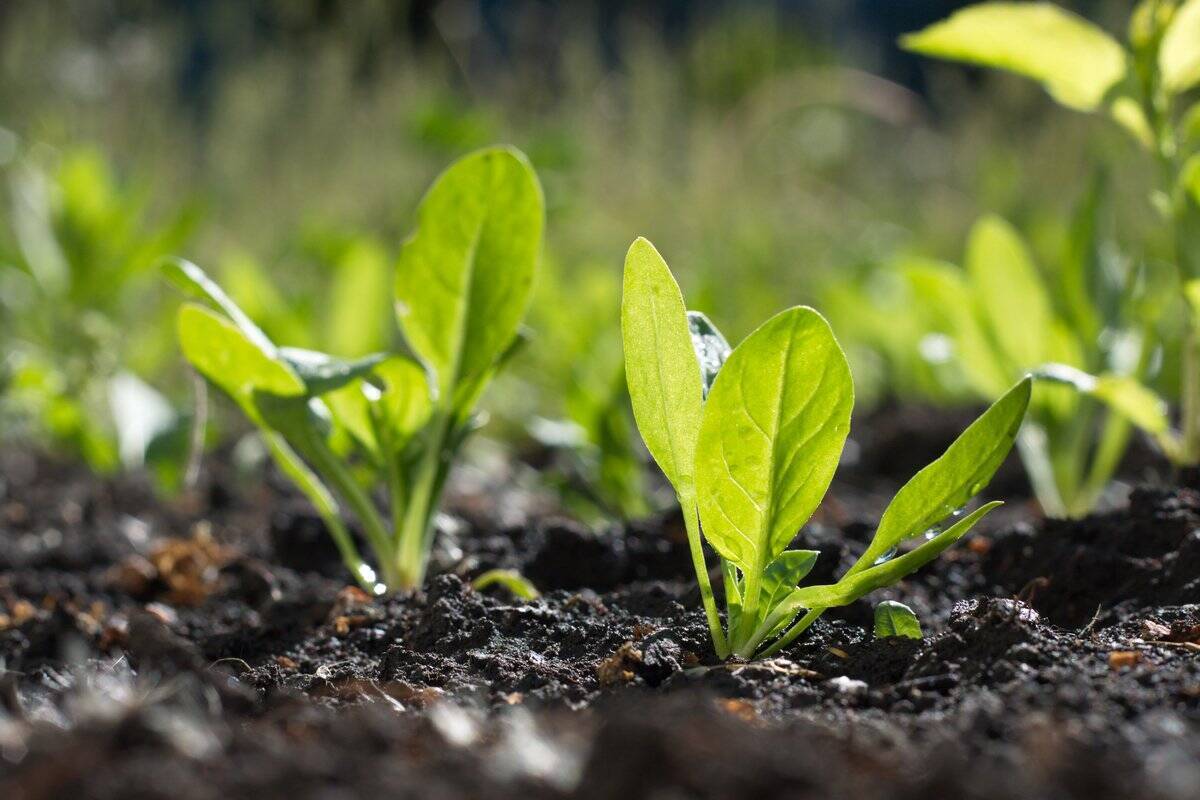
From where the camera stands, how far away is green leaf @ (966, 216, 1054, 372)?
2104mm

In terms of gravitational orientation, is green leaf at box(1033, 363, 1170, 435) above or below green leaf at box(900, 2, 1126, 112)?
below

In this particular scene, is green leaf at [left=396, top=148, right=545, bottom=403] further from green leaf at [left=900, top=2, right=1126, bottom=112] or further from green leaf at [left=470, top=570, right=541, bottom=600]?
green leaf at [left=900, top=2, right=1126, bottom=112]

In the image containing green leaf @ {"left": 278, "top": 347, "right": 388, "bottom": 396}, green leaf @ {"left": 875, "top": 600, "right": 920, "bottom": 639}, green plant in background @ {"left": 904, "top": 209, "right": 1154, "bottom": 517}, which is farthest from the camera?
green plant in background @ {"left": 904, "top": 209, "right": 1154, "bottom": 517}

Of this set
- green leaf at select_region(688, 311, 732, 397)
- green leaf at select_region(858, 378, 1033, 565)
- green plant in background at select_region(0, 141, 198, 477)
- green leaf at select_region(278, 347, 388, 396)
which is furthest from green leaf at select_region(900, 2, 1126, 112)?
green plant in background at select_region(0, 141, 198, 477)

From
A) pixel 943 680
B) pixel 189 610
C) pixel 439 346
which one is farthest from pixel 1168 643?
pixel 189 610

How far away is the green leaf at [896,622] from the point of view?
1.19 m

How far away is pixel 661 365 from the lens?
3.75 ft

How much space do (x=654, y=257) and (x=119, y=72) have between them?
16.5ft

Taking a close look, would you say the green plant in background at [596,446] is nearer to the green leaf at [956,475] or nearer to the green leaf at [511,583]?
the green leaf at [511,583]

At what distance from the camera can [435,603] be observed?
4.36 feet

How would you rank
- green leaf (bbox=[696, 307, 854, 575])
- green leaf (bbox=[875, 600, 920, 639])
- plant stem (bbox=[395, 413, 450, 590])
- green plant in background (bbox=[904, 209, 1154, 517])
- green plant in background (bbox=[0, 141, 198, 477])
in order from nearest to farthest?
1. green leaf (bbox=[696, 307, 854, 575])
2. green leaf (bbox=[875, 600, 920, 639])
3. plant stem (bbox=[395, 413, 450, 590])
4. green plant in background (bbox=[904, 209, 1154, 517])
5. green plant in background (bbox=[0, 141, 198, 477])

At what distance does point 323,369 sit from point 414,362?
154mm

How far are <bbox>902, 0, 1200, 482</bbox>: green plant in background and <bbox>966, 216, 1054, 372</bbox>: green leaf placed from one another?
362mm

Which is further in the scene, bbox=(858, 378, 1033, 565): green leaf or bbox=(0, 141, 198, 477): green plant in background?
bbox=(0, 141, 198, 477): green plant in background
